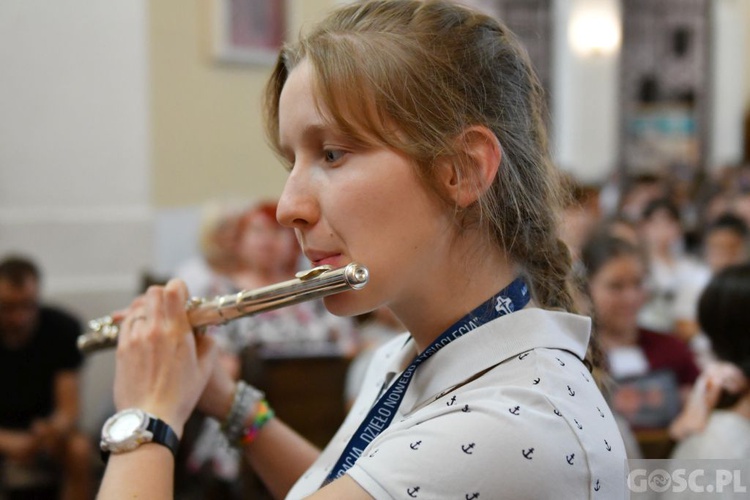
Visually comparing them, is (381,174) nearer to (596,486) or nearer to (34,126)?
(596,486)

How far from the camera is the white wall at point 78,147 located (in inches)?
188

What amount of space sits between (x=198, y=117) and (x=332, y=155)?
465 centimetres

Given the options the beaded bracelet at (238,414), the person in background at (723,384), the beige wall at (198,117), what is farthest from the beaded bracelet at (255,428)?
the beige wall at (198,117)

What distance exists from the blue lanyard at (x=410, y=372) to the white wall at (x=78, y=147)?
157 inches

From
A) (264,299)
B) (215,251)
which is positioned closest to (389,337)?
(215,251)

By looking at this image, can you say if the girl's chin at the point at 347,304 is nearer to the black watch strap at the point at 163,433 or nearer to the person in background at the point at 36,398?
the black watch strap at the point at 163,433

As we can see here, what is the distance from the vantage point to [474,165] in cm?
111

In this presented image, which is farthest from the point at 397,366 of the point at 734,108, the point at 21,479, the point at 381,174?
the point at 734,108

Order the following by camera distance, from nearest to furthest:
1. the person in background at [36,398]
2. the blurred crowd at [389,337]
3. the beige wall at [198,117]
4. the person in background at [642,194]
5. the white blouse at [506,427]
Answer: the white blouse at [506,427] < the blurred crowd at [389,337] < the person in background at [36,398] < the beige wall at [198,117] < the person in background at [642,194]

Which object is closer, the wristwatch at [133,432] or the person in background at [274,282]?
the wristwatch at [133,432]

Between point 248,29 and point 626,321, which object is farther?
point 248,29

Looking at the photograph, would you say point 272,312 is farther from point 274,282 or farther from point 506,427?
point 506,427

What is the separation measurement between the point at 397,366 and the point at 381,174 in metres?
0.34

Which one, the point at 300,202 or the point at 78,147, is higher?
the point at 300,202
